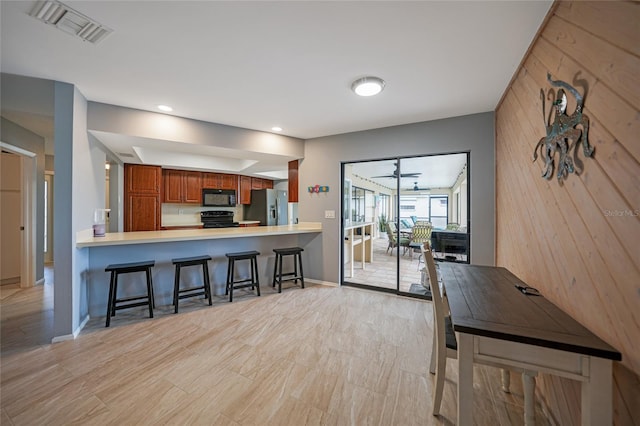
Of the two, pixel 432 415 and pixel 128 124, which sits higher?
pixel 128 124

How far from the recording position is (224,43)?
1810 mm

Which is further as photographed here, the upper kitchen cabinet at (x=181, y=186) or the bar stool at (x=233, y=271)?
the upper kitchen cabinet at (x=181, y=186)

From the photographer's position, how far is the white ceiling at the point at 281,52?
4.95 feet

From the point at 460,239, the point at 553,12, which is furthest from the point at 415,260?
the point at 553,12

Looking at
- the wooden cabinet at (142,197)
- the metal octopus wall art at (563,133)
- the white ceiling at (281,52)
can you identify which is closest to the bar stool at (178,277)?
the white ceiling at (281,52)

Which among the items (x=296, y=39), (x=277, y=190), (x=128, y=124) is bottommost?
(x=277, y=190)

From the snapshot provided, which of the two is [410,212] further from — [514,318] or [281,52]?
[281,52]

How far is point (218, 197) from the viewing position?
618 centimetres

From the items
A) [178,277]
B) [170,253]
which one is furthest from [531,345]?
[170,253]

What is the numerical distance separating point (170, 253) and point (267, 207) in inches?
132

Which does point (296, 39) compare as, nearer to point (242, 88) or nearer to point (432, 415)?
point (242, 88)

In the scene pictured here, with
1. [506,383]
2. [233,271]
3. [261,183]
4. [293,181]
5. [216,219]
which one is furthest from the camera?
[261,183]

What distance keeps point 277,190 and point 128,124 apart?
429cm

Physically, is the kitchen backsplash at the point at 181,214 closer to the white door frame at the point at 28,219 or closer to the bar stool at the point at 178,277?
the white door frame at the point at 28,219
